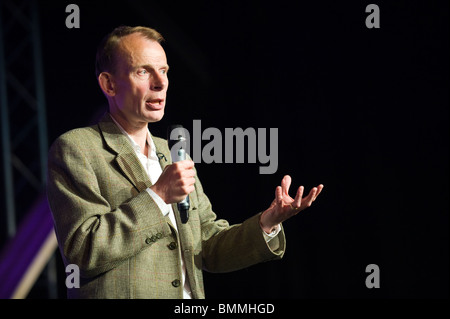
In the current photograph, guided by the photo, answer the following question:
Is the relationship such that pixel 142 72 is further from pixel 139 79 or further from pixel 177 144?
pixel 177 144

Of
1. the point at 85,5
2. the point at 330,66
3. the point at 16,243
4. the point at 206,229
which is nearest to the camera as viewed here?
the point at 206,229

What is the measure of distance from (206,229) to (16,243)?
1201 mm

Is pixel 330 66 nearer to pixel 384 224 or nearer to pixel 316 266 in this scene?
pixel 384 224

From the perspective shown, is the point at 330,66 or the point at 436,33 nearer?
the point at 436,33

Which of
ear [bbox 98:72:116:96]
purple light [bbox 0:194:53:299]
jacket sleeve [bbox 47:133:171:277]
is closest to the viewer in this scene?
A: jacket sleeve [bbox 47:133:171:277]

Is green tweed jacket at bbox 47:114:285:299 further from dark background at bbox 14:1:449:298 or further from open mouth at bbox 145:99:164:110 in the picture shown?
dark background at bbox 14:1:449:298

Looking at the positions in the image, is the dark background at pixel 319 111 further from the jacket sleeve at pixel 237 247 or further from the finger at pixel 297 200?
the finger at pixel 297 200

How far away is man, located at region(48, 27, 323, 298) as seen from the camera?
1433 millimetres

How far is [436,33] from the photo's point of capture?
3.15m

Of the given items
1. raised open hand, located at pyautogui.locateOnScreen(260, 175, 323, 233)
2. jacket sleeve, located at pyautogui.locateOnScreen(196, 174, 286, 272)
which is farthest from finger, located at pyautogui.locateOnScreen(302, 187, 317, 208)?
jacket sleeve, located at pyautogui.locateOnScreen(196, 174, 286, 272)

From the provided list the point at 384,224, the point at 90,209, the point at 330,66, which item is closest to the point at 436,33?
the point at 330,66

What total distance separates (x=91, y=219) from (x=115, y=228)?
0.24 feet

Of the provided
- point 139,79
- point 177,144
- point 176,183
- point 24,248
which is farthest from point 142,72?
point 24,248

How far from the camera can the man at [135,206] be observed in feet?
4.70
